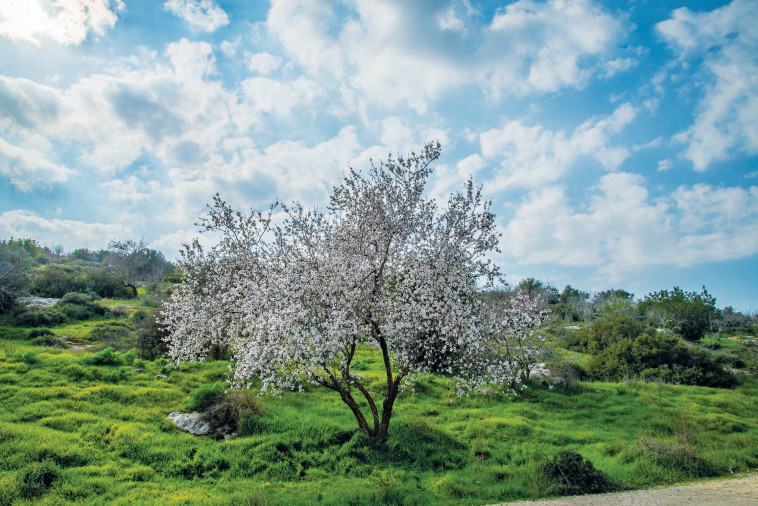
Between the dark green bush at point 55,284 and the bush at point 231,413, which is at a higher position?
the dark green bush at point 55,284

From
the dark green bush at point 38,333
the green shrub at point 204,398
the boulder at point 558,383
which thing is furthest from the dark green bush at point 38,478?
the boulder at point 558,383

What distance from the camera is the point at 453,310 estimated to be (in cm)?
1458

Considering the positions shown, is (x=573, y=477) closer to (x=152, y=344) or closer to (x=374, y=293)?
(x=374, y=293)

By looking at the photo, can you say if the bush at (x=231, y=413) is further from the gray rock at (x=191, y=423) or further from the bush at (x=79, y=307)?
the bush at (x=79, y=307)

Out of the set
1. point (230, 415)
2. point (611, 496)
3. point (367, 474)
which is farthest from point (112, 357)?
point (611, 496)

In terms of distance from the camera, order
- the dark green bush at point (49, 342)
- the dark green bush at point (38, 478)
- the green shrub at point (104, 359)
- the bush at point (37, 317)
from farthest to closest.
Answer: the bush at point (37, 317) < the dark green bush at point (49, 342) < the green shrub at point (104, 359) < the dark green bush at point (38, 478)

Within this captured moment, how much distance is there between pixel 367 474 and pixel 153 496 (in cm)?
703

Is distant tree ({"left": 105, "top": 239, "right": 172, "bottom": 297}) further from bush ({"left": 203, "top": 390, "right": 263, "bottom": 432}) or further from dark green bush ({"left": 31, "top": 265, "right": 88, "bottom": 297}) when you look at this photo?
bush ({"left": 203, "top": 390, "right": 263, "bottom": 432})

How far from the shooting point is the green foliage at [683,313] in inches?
2099

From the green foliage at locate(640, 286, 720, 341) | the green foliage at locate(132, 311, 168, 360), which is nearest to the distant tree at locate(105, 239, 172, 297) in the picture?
the green foliage at locate(132, 311, 168, 360)

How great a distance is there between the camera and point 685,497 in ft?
41.3

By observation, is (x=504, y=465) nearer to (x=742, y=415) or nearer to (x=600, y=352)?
(x=742, y=415)

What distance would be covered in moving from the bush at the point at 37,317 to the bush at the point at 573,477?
4507 cm

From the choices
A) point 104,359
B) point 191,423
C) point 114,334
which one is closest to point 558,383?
point 191,423
